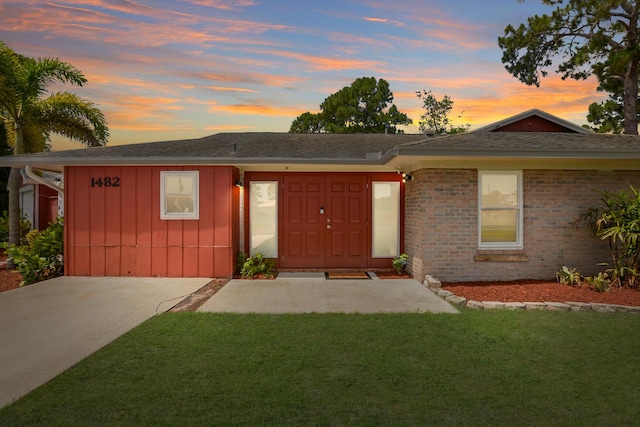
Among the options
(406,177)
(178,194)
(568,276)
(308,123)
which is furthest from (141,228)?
(308,123)

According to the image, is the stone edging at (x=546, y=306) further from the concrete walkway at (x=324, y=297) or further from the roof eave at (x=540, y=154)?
the roof eave at (x=540, y=154)

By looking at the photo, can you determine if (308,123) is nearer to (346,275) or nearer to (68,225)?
(346,275)

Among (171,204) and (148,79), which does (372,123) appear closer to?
(148,79)

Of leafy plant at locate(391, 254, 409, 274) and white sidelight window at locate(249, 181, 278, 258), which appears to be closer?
leafy plant at locate(391, 254, 409, 274)

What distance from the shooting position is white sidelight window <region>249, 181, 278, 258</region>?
991cm

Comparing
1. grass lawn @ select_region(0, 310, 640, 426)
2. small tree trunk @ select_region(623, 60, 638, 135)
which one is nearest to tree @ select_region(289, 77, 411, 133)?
small tree trunk @ select_region(623, 60, 638, 135)

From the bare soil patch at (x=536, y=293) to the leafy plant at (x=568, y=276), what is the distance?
15 centimetres

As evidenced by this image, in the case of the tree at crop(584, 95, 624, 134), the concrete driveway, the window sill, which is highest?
the tree at crop(584, 95, 624, 134)

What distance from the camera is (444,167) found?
26.6ft

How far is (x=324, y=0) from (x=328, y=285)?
285 inches

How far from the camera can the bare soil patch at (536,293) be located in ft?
21.9

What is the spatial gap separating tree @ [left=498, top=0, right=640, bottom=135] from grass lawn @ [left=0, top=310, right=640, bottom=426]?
1590 centimetres

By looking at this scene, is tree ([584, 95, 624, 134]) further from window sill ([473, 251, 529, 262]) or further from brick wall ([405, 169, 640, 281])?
window sill ([473, 251, 529, 262])

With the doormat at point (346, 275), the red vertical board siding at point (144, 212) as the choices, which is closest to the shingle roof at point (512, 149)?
the doormat at point (346, 275)
